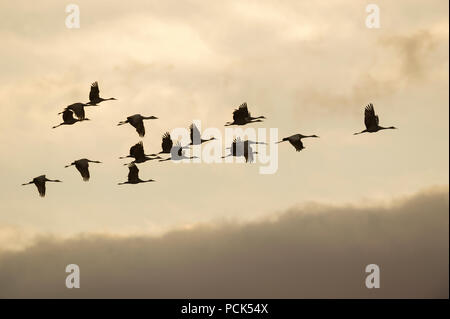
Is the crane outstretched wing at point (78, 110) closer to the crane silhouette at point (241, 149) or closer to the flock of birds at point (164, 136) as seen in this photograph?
the flock of birds at point (164, 136)

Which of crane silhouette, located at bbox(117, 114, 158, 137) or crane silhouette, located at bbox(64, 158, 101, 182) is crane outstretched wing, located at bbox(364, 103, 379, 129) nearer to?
crane silhouette, located at bbox(117, 114, 158, 137)

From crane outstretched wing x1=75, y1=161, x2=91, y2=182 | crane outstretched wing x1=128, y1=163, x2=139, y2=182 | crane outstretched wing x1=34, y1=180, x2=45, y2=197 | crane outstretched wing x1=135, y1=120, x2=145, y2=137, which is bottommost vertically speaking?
crane outstretched wing x1=34, y1=180, x2=45, y2=197

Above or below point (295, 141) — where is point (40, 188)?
below

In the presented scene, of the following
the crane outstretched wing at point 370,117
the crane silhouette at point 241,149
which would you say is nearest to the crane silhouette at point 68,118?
the crane silhouette at point 241,149

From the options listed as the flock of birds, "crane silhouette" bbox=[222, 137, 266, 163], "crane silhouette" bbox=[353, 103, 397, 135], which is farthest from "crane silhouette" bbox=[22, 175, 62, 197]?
"crane silhouette" bbox=[353, 103, 397, 135]

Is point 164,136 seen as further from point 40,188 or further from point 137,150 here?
point 40,188

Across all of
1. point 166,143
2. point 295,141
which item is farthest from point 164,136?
point 295,141

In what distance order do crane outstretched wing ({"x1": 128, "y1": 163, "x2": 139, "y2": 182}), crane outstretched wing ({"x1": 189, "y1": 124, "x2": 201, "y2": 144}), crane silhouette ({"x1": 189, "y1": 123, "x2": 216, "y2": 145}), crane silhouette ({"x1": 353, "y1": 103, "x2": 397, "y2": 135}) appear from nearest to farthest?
crane silhouette ({"x1": 353, "y1": 103, "x2": 397, "y2": 135}) < crane silhouette ({"x1": 189, "y1": 123, "x2": 216, "y2": 145}) < crane outstretched wing ({"x1": 189, "y1": 124, "x2": 201, "y2": 144}) < crane outstretched wing ({"x1": 128, "y1": 163, "x2": 139, "y2": 182})

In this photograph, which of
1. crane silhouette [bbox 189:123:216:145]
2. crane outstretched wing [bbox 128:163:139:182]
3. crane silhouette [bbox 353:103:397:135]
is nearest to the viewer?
crane silhouette [bbox 353:103:397:135]

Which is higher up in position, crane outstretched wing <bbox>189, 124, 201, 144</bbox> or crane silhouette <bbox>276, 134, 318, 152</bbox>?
crane outstretched wing <bbox>189, 124, 201, 144</bbox>
